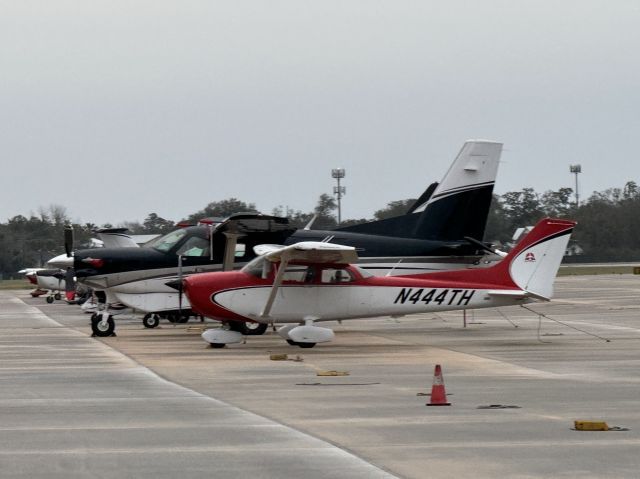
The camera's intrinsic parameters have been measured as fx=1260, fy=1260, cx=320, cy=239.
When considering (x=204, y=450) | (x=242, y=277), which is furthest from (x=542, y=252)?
(x=204, y=450)

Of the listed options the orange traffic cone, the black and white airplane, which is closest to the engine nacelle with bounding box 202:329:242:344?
the black and white airplane

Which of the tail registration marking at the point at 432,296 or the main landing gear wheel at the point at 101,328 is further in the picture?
the main landing gear wheel at the point at 101,328

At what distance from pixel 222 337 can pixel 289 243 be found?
500cm

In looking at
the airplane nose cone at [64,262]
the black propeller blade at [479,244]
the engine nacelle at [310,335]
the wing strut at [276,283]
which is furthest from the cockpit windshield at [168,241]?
Answer: the black propeller blade at [479,244]

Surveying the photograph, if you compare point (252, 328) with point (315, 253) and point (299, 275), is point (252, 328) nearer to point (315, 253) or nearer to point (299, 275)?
point (299, 275)

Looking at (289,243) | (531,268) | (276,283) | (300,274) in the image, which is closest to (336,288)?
(300,274)

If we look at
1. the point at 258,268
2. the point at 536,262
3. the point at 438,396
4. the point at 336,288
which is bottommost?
the point at 438,396

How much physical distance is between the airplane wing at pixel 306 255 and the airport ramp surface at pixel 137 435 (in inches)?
205

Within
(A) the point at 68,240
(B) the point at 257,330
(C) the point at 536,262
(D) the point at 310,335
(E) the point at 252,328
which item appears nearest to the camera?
(D) the point at 310,335

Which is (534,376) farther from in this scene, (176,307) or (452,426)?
(176,307)

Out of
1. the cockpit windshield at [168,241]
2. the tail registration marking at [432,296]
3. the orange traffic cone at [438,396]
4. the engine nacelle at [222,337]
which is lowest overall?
the engine nacelle at [222,337]

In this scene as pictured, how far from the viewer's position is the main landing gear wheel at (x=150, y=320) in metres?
28.9

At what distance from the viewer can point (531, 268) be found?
23.4 metres

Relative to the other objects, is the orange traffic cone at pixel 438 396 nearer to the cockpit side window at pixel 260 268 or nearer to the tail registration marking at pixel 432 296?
the tail registration marking at pixel 432 296
